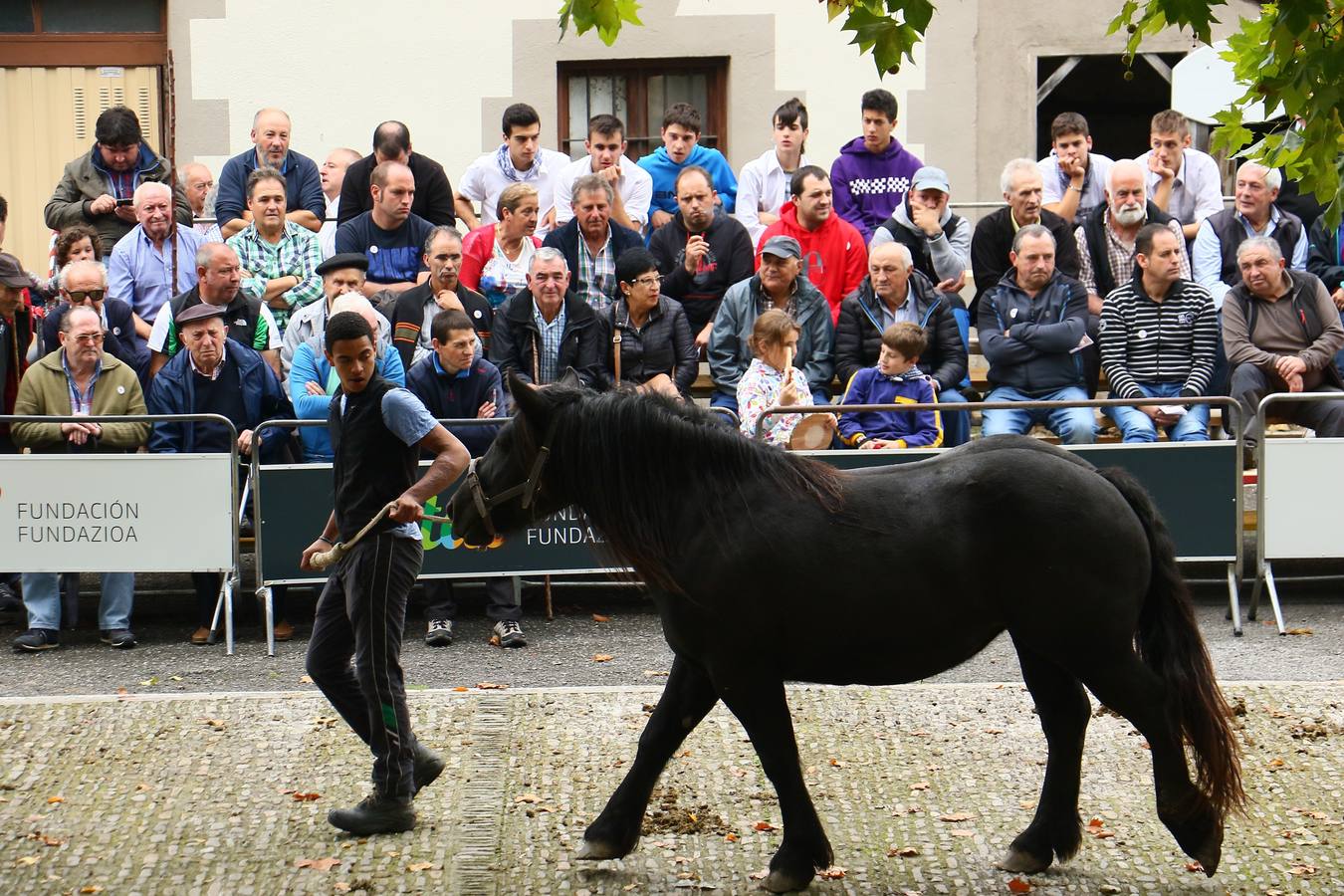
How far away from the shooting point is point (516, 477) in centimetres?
587

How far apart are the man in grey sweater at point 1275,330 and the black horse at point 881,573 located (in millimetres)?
5183

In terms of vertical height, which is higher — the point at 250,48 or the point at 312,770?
the point at 250,48

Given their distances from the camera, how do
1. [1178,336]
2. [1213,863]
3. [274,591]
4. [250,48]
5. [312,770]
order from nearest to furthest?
[1213,863] → [312,770] → [274,591] → [1178,336] → [250,48]

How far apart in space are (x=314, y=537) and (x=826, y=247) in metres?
4.35

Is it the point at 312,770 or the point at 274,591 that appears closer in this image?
the point at 312,770

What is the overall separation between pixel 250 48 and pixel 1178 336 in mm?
8389

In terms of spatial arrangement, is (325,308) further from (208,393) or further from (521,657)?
(521,657)

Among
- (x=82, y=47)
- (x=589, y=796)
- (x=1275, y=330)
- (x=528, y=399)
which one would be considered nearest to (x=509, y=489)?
(x=528, y=399)

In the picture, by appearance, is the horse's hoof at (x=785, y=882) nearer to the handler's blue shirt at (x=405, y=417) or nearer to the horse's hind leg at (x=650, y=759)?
the horse's hind leg at (x=650, y=759)

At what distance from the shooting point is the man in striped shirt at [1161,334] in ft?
34.2

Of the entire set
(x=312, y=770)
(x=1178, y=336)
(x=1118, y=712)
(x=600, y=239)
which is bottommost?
(x=312, y=770)

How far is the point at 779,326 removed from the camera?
10070 mm

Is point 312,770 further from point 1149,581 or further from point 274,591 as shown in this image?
point 1149,581

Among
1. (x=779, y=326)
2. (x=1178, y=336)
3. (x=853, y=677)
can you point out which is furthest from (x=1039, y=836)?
(x=1178, y=336)
